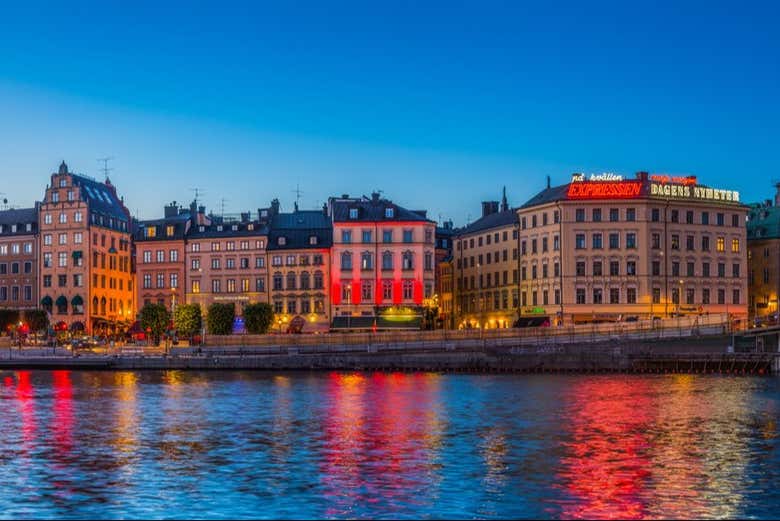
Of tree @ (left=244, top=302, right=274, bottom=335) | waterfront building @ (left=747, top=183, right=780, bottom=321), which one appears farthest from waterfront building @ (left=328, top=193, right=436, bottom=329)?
waterfront building @ (left=747, top=183, right=780, bottom=321)

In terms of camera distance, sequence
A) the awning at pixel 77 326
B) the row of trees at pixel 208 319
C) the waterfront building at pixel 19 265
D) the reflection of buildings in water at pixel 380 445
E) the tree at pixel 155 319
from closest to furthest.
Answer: the reflection of buildings in water at pixel 380 445 < the row of trees at pixel 208 319 < the tree at pixel 155 319 < the awning at pixel 77 326 < the waterfront building at pixel 19 265

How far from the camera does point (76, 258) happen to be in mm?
139750

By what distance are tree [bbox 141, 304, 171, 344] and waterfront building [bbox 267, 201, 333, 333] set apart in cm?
1206

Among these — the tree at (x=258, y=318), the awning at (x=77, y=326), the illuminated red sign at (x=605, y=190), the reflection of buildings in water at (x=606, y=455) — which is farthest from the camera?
the awning at (x=77, y=326)

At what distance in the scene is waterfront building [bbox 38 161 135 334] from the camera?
458 feet

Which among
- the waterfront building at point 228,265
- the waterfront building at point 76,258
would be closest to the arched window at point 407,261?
the waterfront building at point 228,265

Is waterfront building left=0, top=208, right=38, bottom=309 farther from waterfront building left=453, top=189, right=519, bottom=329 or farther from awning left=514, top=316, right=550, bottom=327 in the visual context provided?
awning left=514, top=316, right=550, bottom=327

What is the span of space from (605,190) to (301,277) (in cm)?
3560

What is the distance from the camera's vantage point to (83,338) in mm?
129250

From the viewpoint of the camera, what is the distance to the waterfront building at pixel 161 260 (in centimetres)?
14050

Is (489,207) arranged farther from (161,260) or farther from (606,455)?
(606,455)

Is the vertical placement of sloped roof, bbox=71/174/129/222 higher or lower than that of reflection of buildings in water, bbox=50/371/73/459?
higher

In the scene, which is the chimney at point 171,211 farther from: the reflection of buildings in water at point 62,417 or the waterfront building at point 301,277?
the reflection of buildings in water at point 62,417

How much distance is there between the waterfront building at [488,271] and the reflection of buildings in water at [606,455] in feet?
180
